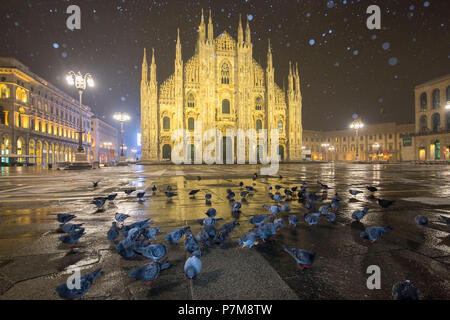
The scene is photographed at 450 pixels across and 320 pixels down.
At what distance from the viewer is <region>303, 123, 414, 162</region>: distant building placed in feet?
235

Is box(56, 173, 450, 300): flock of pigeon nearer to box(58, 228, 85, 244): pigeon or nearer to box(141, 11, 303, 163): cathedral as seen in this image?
box(58, 228, 85, 244): pigeon

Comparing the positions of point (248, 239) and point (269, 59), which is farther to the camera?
point (269, 59)

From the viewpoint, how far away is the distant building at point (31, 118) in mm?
41281

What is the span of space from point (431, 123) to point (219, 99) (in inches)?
1781

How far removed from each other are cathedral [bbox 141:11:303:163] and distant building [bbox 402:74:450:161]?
26.1 meters

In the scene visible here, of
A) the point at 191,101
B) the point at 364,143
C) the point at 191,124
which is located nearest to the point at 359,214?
the point at 191,124

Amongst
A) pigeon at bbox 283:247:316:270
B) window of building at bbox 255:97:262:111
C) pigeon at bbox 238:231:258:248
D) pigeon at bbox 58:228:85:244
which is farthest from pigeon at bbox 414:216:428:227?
window of building at bbox 255:97:262:111

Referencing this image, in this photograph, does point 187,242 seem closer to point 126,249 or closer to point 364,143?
point 126,249

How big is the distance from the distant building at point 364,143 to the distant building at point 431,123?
11.8 meters

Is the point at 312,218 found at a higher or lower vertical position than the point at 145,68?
lower

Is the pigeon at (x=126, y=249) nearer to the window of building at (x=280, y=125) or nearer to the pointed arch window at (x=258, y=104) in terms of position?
the pointed arch window at (x=258, y=104)

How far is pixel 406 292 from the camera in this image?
1406 mm

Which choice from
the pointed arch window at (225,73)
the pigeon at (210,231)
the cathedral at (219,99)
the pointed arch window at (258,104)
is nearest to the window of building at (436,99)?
the cathedral at (219,99)

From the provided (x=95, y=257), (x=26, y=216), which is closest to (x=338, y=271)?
(x=95, y=257)
